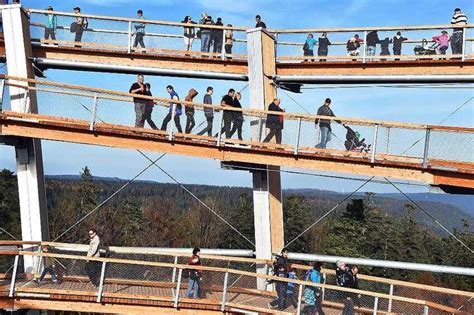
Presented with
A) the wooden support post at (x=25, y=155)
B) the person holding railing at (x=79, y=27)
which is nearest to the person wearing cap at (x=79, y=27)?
the person holding railing at (x=79, y=27)

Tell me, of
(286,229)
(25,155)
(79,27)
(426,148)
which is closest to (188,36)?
(79,27)

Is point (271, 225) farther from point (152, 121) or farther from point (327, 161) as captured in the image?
point (152, 121)

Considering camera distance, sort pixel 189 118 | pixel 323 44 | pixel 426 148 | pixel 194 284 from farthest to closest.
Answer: pixel 323 44 < pixel 189 118 < pixel 426 148 < pixel 194 284

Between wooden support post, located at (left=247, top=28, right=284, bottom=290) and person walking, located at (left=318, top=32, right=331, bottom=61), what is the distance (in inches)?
53.0

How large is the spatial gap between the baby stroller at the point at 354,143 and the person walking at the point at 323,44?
394 cm

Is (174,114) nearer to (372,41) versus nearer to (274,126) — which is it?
(274,126)

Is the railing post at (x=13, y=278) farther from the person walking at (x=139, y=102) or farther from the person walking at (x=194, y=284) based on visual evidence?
the person walking at (x=139, y=102)

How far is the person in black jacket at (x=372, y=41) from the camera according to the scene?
1823 cm

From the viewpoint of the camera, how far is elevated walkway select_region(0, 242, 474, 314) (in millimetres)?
13328

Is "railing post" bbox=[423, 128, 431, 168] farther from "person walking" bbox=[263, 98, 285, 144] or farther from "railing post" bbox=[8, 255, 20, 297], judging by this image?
"railing post" bbox=[8, 255, 20, 297]

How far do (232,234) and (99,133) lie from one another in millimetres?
58321

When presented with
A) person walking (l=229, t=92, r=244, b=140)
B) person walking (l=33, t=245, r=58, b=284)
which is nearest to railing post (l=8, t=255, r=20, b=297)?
person walking (l=33, t=245, r=58, b=284)

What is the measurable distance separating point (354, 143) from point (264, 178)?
115 inches

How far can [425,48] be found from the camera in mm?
17812
